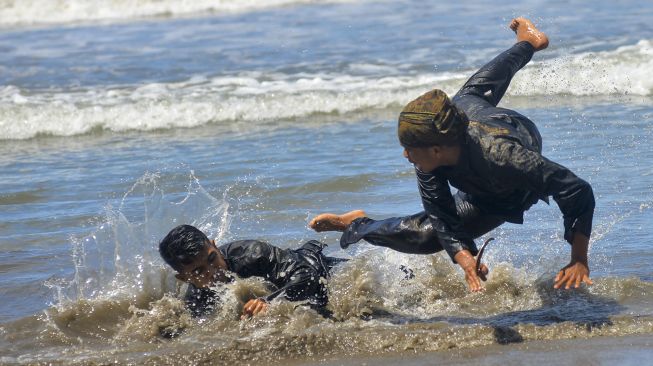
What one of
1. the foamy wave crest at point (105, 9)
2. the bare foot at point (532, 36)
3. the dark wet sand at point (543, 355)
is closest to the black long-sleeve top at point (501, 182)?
the dark wet sand at point (543, 355)

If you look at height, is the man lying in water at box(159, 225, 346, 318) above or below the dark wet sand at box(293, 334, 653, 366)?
above

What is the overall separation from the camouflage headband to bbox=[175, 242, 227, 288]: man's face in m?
1.31

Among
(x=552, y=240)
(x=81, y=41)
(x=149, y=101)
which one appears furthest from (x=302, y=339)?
(x=81, y=41)

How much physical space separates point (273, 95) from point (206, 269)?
7717 millimetres

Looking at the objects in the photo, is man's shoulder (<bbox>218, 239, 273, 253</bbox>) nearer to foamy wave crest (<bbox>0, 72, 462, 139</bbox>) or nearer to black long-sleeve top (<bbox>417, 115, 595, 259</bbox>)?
black long-sleeve top (<bbox>417, 115, 595, 259</bbox>)

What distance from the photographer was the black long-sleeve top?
15.6 feet

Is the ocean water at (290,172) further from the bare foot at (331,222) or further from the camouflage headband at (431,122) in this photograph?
the camouflage headband at (431,122)

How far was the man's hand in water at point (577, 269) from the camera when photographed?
479 centimetres

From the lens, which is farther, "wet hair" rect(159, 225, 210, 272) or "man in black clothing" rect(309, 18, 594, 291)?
"wet hair" rect(159, 225, 210, 272)

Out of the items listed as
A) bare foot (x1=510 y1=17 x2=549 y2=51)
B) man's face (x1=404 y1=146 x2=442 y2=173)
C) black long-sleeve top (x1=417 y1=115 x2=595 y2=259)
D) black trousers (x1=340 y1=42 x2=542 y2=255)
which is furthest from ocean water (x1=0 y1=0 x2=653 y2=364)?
bare foot (x1=510 y1=17 x2=549 y2=51)

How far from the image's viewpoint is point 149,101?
1309 cm

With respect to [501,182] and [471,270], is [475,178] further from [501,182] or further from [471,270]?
[471,270]

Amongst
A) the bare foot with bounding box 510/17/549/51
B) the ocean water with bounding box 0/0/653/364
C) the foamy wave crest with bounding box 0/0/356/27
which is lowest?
the ocean water with bounding box 0/0/653/364

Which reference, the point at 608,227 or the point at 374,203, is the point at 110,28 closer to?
the point at 374,203
